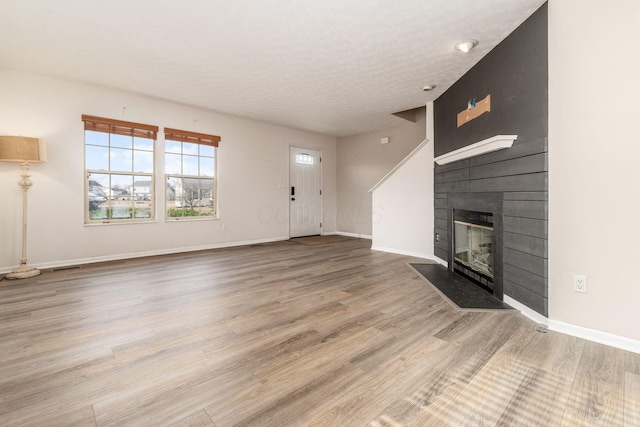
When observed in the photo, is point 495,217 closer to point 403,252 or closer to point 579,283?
point 579,283

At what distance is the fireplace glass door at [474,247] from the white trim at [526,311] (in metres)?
0.33

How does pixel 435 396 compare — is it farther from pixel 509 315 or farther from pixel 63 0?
pixel 63 0

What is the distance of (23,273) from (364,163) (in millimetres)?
6269

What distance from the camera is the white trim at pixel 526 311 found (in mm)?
2218

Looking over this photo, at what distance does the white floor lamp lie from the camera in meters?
3.46

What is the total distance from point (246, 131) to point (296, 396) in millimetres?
5462

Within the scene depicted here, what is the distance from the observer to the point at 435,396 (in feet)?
4.63

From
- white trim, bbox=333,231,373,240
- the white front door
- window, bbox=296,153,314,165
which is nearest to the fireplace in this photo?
white trim, bbox=333,231,373,240

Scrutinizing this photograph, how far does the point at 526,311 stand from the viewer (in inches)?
94.5

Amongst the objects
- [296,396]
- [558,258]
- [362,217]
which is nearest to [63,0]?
[296,396]

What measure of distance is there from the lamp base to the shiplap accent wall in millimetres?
5422

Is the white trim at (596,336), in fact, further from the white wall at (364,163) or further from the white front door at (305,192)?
the white front door at (305,192)

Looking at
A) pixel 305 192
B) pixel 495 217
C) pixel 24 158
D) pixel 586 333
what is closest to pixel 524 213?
pixel 495 217

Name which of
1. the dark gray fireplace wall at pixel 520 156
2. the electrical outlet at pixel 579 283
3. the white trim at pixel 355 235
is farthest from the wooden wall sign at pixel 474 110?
the white trim at pixel 355 235
